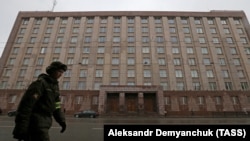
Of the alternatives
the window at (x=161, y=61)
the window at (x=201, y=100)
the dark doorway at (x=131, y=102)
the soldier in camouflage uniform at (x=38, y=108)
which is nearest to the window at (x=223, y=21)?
the window at (x=161, y=61)

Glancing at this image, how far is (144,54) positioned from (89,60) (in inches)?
450

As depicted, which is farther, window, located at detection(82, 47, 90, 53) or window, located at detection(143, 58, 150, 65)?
window, located at detection(82, 47, 90, 53)

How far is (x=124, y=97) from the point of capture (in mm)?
33000

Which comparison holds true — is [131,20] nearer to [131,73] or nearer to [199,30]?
[131,73]

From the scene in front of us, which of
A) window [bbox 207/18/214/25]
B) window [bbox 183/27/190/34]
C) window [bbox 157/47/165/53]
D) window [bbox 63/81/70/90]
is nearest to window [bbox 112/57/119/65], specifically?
window [bbox 157/47/165/53]

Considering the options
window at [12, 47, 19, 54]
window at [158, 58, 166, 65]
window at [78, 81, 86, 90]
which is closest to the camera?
window at [78, 81, 86, 90]

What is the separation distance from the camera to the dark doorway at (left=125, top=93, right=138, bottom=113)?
33.0 metres

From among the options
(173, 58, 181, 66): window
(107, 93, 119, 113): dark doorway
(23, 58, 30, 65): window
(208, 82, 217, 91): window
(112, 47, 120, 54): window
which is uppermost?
(112, 47, 120, 54): window

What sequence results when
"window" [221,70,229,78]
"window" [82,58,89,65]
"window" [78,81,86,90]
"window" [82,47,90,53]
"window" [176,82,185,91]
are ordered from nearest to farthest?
"window" [176,82,185,91] < "window" [78,81,86,90] < "window" [221,70,229,78] < "window" [82,58,89,65] < "window" [82,47,90,53]

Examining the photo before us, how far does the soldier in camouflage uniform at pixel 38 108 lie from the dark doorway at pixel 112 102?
98.6 ft

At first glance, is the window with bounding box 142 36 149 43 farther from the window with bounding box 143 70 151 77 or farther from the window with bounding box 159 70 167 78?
the window with bounding box 159 70 167 78

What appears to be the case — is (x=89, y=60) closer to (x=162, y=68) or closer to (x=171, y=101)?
(x=162, y=68)

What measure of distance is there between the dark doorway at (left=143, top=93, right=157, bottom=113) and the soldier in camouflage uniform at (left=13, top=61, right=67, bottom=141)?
1208 inches

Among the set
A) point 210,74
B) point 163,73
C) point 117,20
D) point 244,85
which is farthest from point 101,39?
point 244,85
